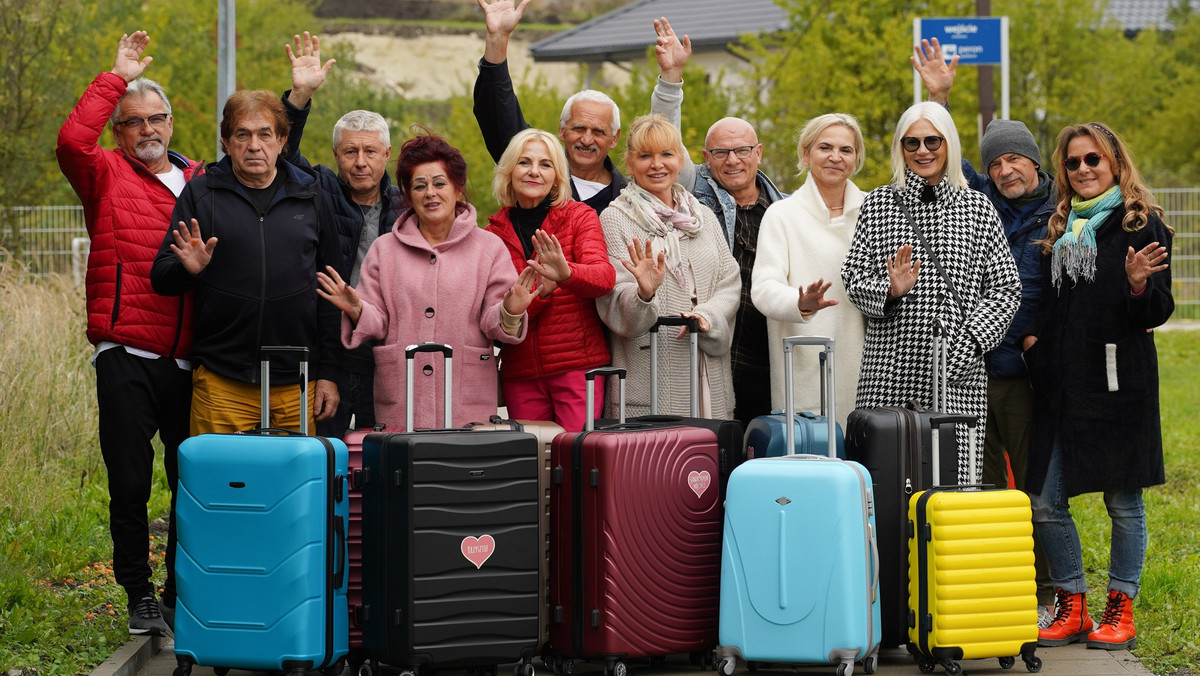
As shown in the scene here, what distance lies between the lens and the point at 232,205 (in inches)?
223

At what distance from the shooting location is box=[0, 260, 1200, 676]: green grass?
567cm

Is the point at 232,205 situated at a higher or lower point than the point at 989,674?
higher

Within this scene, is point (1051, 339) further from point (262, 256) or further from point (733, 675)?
point (262, 256)

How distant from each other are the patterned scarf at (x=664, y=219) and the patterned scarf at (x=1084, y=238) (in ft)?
5.13

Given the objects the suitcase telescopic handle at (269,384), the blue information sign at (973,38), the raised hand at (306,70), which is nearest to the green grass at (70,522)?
the suitcase telescopic handle at (269,384)

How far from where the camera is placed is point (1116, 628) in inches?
230

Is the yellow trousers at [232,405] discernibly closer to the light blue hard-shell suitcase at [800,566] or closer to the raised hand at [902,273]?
the light blue hard-shell suitcase at [800,566]

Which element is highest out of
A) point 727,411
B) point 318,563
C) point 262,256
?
point 262,256

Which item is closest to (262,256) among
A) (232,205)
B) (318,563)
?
(232,205)

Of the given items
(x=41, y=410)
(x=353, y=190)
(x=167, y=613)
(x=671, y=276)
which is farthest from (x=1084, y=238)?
(x=41, y=410)

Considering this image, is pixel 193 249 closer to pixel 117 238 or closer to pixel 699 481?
pixel 117 238

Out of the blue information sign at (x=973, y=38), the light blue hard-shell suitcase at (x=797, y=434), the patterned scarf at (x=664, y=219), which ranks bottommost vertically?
the light blue hard-shell suitcase at (x=797, y=434)

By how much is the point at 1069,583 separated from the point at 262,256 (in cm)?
368

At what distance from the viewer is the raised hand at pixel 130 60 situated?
19.2 ft
